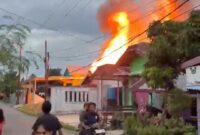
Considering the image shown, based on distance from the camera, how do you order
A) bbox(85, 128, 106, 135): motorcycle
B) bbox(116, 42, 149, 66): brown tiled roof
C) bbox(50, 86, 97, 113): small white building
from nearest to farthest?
1. bbox(85, 128, 106, 135): motorcycle
2. bbox(116, 42, 149, 66): brown tiled roof
3. bbox(50, 86, 97, 113): small white building

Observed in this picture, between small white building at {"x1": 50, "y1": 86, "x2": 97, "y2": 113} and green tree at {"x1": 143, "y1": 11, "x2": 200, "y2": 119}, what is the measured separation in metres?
20.0

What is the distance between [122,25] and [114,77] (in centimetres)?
294

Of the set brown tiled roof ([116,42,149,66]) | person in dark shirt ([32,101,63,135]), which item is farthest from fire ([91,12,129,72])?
person in dark shirt ([32,101,63,135])

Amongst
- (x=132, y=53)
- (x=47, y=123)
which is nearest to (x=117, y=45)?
(x=132, y=53)

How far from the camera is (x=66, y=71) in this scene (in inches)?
2520

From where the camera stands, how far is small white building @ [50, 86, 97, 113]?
38.2 m

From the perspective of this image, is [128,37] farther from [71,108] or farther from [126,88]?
[71,108]

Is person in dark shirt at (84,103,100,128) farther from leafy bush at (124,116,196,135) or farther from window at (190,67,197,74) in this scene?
leafy bush at (124,116,196,135)

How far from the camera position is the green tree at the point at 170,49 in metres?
17.1

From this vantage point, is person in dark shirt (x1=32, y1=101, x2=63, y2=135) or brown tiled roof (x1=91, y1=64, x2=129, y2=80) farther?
brown tiled roof (x1=91, y1=64, x2=129, y2=80)

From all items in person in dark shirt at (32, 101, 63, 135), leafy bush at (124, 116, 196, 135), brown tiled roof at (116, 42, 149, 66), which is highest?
brown tiled roof at (116, 42, 149, 66)

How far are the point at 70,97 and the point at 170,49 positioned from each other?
21.9 m

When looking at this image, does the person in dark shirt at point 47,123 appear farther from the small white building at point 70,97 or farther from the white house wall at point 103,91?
the small white building at point 70,97

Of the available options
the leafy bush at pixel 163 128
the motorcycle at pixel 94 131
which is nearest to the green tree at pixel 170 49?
the leafy bush at pixel 163 128
